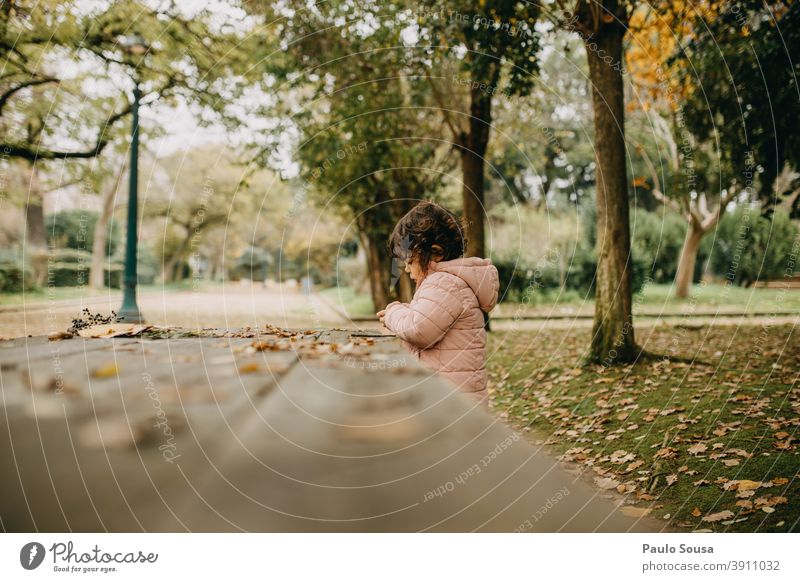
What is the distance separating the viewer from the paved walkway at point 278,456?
69.8 inches

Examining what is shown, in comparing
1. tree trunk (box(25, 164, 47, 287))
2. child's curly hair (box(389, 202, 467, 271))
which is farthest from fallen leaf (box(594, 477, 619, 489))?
tree trunk (box(25, 164, 47, 287))

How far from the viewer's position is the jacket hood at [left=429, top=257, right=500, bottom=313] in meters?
2.33

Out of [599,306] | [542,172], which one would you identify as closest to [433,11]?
[599,306]

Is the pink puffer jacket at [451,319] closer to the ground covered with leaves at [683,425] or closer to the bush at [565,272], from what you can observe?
the ground covered with leaves at [683,425]

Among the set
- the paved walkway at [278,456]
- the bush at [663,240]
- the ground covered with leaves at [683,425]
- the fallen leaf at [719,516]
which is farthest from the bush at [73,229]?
the bush at [663,240]

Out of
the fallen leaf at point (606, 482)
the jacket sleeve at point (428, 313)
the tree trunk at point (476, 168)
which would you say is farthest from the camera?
the tree trunk at point (476, 168)

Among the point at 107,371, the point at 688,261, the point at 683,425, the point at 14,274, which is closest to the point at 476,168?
the point at 683,425

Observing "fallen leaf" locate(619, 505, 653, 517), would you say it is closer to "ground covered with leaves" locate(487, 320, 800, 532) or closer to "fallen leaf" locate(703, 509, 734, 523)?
"ground covered with leaves" locate(487, 320, 800, 532)

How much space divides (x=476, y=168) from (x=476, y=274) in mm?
5855

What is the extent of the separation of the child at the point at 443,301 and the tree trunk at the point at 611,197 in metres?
4.08

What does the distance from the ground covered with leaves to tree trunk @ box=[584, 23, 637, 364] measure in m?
0.49

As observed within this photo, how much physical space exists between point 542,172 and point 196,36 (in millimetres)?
19311
